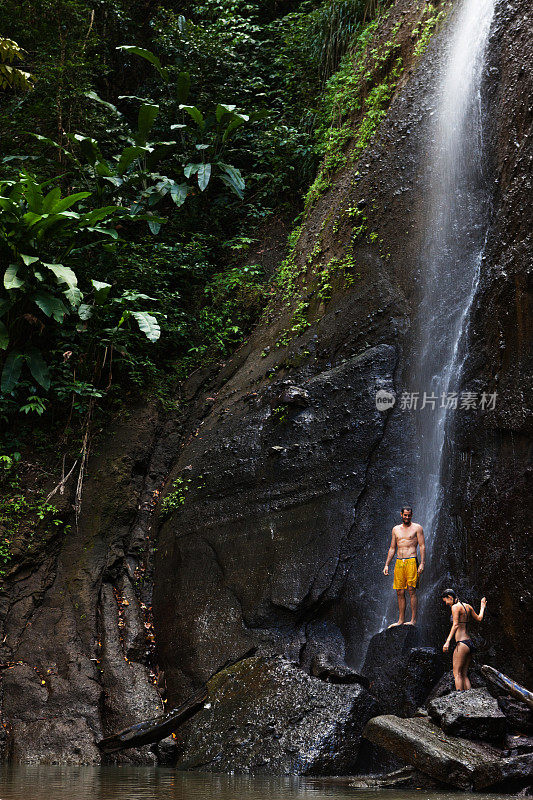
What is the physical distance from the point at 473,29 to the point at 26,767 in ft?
34.6

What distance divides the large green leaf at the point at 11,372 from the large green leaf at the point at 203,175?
4300 millimetres

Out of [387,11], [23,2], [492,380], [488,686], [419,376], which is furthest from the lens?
[23,2]

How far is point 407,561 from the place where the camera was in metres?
7.11

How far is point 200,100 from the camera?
1327 centimetres

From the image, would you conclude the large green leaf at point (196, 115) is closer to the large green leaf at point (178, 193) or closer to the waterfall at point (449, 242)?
the large green leaf at point (178, 193)

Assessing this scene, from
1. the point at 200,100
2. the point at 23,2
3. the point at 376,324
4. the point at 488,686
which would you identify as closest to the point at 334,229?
the point at 376,324

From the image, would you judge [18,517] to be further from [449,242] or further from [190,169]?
[449,242]

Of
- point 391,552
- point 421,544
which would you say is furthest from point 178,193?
point 421,544

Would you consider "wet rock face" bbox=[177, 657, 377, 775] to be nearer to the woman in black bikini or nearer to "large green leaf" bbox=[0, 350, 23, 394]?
the woman in black bikini

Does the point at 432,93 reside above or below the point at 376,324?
above

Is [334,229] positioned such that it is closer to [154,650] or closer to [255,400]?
[255,400]

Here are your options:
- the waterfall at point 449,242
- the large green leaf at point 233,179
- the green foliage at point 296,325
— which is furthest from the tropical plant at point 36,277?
the waterfall at point 449,242

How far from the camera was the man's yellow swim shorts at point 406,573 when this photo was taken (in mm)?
7080

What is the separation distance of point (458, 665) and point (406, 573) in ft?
3.55
